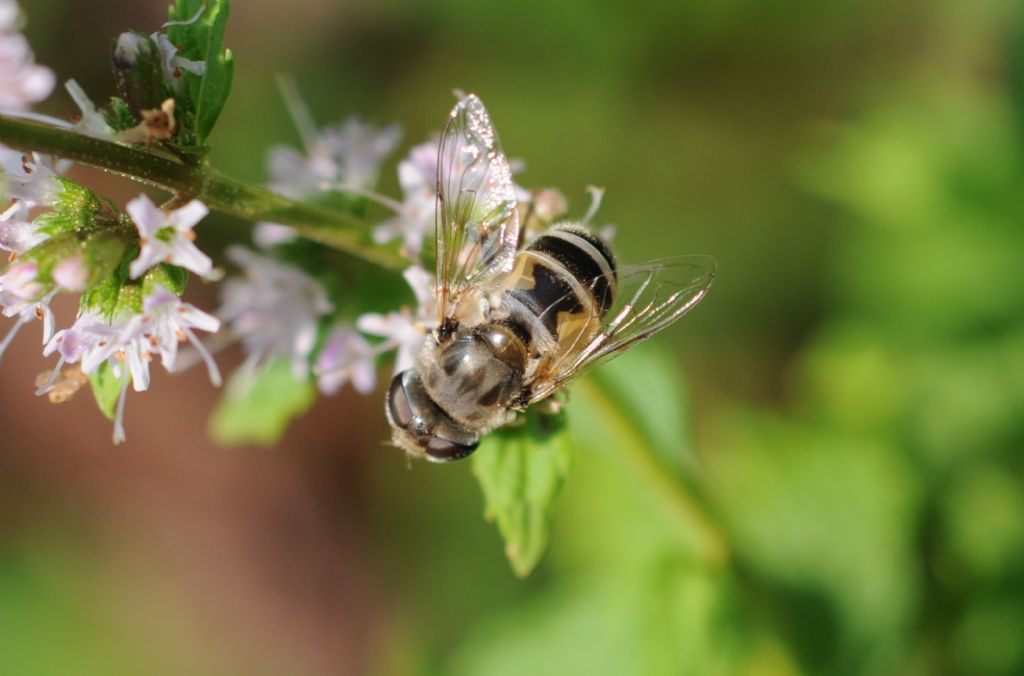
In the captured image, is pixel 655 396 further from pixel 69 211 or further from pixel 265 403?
pixel 69 211

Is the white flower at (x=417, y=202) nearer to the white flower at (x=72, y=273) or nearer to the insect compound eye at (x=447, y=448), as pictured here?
the insect compound eye at (x=447, y=448)

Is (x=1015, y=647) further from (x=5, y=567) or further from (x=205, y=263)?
(x=5, y=567)

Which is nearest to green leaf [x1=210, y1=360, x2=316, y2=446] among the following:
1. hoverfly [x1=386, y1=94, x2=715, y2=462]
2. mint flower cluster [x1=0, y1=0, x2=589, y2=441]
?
mint flower cluster [x1=0, y1=0, x2=589, y2=441]

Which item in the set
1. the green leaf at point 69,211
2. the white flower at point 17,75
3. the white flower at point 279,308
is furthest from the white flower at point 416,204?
the white flower at point 17,75

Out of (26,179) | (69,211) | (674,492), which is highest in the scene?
(26,179)

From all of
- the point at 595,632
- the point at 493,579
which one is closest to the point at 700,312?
the point at 493,579

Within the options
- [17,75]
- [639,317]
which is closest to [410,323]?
[639,317]
